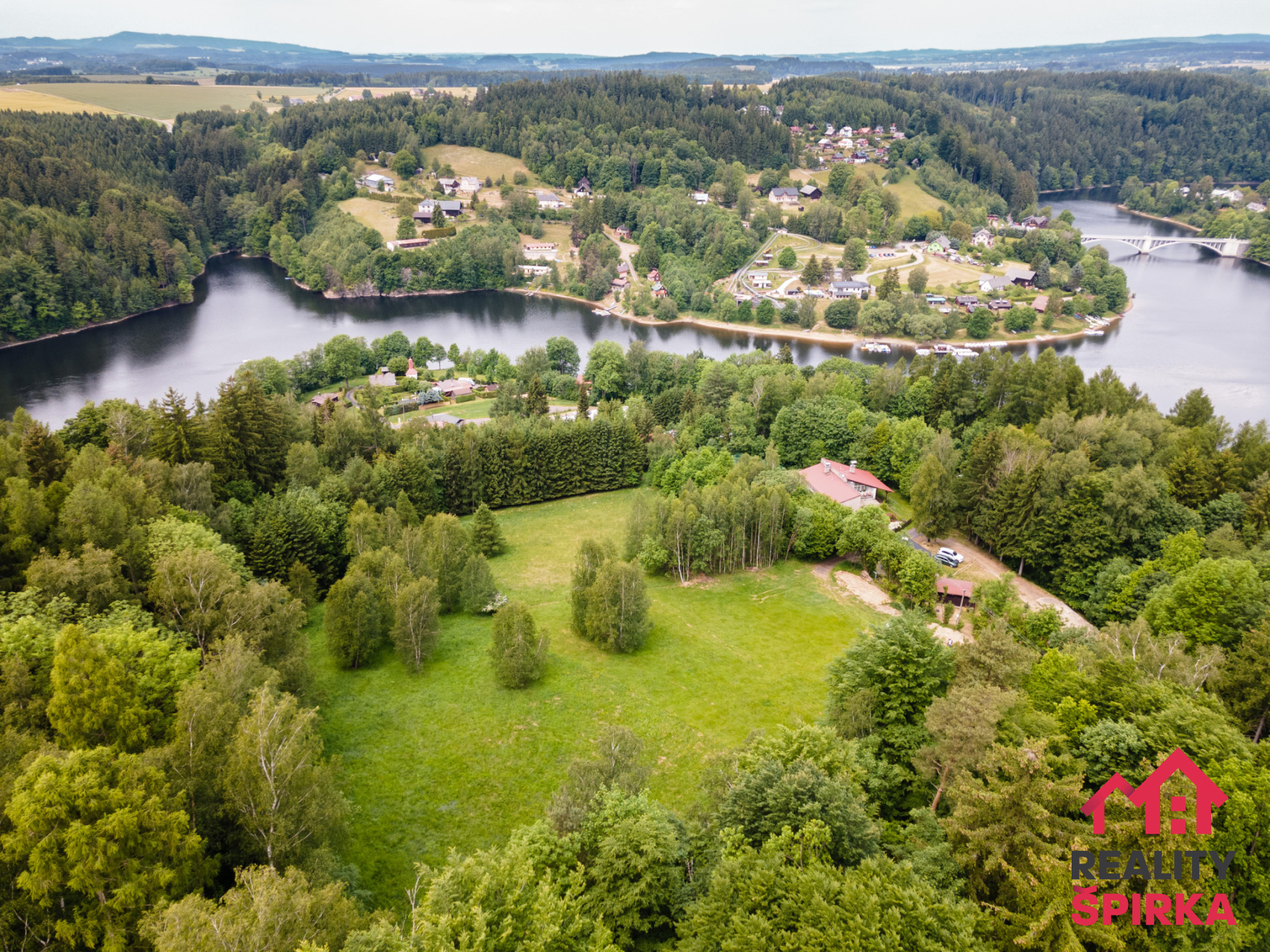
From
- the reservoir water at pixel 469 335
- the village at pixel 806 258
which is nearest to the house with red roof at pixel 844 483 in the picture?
the reservoir water at pixel 469 335

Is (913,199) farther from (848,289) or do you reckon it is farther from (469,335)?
(469,335)

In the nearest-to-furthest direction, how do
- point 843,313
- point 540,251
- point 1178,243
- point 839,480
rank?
point 839,480 → point 843,313 → point 540,251 → point 1178,243

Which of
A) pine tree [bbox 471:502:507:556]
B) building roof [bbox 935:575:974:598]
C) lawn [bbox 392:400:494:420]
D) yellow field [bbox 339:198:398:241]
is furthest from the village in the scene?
pine tree [bbox 471:502:507:556]

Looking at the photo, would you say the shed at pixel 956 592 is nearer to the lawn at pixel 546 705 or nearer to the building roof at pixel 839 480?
the lawn at pixel 546 705

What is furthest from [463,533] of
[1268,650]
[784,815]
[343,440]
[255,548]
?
[1268,650]

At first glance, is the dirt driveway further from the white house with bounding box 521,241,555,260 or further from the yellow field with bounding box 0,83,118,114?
the yellow field with bounding box 0,83,118,114

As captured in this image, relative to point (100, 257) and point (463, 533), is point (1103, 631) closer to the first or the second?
point (463, 533)

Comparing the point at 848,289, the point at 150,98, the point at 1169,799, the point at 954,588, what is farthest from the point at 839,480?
the point at 150,98
